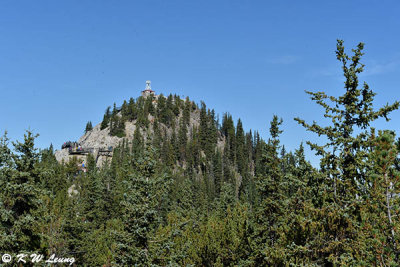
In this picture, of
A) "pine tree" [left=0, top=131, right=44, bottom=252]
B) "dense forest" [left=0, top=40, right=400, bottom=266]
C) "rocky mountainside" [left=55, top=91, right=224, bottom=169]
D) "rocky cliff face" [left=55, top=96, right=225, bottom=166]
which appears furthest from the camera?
"rocky mountainside" [left=55, top=91, right=224, bottom=169]

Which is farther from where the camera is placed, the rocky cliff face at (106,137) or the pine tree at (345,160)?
the rocky cliff face at (106,137)

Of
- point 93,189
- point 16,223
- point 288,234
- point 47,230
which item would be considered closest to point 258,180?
point 288,234

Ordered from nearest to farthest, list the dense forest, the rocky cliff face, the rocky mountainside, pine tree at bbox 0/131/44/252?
the dense forest < pine tree at bbox 0/131/44/252 < the rocky cliff face < the rocky mountainside

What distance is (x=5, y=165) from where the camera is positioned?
824 inches

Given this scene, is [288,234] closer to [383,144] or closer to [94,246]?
[383,144]

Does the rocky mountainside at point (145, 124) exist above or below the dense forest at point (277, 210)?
above

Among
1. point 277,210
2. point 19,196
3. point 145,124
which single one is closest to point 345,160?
point 277,210

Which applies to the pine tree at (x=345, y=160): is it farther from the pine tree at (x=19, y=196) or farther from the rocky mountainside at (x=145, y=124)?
the rocky mountainside at (x=145, y=124)

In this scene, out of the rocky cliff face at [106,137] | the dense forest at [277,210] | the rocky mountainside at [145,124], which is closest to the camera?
the dense forest at [277,210]

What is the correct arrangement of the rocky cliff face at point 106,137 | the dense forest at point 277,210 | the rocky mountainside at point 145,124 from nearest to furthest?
the dense forest at point 277,210
the rocky cliff face at point 106,137
the rocky mountainside at point 145,124

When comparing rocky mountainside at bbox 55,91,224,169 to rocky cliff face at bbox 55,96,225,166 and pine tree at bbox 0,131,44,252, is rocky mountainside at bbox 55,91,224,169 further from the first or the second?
pine tree at bbox 0,131,44,252

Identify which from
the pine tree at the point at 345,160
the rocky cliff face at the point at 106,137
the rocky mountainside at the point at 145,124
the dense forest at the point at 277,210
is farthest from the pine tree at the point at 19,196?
the rocky mountainside at the point at 145,124

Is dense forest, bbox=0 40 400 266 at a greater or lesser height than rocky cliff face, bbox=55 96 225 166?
lesser

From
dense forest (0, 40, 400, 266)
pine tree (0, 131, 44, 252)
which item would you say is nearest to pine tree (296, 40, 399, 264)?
dense forest (0, 40, 400, 266)
